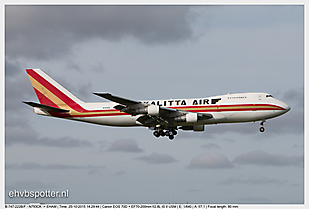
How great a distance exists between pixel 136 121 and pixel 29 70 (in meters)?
20.1

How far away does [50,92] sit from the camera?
67.5 meters

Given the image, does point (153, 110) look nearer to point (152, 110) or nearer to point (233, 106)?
point (152, 110)

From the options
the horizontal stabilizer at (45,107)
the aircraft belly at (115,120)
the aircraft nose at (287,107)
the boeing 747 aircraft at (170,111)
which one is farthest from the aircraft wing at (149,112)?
the horizontal stabilizer at (45,107)

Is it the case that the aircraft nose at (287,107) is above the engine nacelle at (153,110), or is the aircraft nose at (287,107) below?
above

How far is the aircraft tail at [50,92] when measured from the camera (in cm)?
6569

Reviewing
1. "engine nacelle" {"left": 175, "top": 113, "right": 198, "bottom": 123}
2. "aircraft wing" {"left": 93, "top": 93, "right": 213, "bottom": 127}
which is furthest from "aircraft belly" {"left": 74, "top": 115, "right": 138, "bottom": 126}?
"engine nacelle" {"left": 175, "top": 113, "right": 198, "bottom": 123}

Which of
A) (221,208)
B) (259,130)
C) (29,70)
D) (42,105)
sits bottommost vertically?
(221,208)

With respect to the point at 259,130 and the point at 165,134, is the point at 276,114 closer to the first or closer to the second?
the point at 259,130

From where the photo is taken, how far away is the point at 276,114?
58594 millimetres

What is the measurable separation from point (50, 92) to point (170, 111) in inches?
814

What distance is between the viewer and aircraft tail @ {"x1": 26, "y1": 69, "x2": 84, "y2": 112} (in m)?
65.7

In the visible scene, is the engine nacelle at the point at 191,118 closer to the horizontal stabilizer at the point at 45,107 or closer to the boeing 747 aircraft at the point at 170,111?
the boeing 747 aircraft at the point at 170,111

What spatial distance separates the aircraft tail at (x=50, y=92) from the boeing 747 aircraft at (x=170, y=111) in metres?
0.16

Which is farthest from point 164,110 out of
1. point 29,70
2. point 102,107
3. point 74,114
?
point 29,70
